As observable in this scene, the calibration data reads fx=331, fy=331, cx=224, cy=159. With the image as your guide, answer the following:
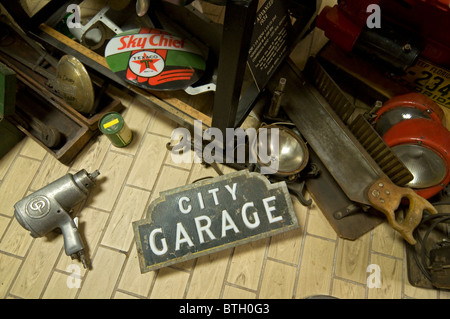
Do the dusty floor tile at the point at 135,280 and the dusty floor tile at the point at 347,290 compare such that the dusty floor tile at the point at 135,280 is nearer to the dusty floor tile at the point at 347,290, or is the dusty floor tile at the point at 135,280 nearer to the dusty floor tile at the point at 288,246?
the dusty floor tile at the point at 288,246

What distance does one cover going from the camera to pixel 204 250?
1421 millimetres

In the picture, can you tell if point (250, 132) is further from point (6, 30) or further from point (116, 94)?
point (6, 30)

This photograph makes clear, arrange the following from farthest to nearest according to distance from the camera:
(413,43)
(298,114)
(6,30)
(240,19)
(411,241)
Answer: (6,30) < (298,114) < (413,43) < (411,241) < (240,19)

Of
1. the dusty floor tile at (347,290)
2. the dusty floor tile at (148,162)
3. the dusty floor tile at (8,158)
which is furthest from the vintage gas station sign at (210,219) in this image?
the dusty floor tile at (8,158)

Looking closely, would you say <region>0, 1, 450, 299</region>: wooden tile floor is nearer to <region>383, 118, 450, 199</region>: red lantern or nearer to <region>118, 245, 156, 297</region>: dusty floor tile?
<region>118, 245, 156, 297</region>: dusty floor tile

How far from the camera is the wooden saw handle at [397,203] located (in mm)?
1401

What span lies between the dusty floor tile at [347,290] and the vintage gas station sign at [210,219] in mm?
395

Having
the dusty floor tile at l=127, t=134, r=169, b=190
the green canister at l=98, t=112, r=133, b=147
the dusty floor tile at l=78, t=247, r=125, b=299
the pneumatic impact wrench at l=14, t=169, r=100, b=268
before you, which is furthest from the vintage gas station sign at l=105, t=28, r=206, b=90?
the dusty floor tile at l=78, t=247, r=125, b=299

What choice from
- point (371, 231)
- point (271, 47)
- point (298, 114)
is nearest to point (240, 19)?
point (271, 47)

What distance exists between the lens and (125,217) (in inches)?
65.2

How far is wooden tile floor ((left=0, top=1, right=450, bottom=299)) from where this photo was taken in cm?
154

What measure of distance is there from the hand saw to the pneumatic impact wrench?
1.09 metres

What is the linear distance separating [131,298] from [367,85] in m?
1.60

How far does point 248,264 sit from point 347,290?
18.6 inches
